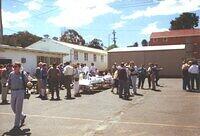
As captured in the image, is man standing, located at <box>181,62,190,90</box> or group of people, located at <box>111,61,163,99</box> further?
man standing, located at <box>181,62,190,90</box>

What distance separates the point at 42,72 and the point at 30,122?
29.3ft

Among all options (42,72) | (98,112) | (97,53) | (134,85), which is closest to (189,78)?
(134,85)

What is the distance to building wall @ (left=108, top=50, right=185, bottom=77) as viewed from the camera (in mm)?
46562

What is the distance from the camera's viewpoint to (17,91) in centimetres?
1135

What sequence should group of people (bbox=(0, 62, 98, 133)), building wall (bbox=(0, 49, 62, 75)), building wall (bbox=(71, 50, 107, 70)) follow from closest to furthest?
1. group of people (bbox=(0, 62, 98, 133))
2. building wall (bbox=(0, 49, 62, 75))
3. building wall (bbox=(71, 50, 107, 70))

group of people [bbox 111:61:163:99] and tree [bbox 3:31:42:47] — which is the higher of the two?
tree [bbox 3:31:42:47]

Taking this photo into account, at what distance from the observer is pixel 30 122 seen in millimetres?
12688

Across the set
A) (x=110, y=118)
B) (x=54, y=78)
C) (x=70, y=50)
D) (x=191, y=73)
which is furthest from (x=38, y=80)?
(x=70, y=50)

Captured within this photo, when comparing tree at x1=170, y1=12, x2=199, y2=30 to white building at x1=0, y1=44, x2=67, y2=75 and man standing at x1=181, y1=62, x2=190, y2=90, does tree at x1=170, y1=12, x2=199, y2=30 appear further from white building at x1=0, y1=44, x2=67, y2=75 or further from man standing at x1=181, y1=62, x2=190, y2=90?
man standing at x1=181, y1=62, x2=190, y2=90

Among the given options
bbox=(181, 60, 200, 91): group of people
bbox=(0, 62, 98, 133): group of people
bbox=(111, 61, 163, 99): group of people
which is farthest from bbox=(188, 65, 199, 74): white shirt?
bbox=(0, 62, 98, 133): group of people

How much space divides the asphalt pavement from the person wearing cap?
42 cm

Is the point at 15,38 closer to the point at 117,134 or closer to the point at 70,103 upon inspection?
the point at 70,103

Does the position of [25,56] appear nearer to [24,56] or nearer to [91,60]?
[24,56]

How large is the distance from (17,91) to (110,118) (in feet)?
12.0
